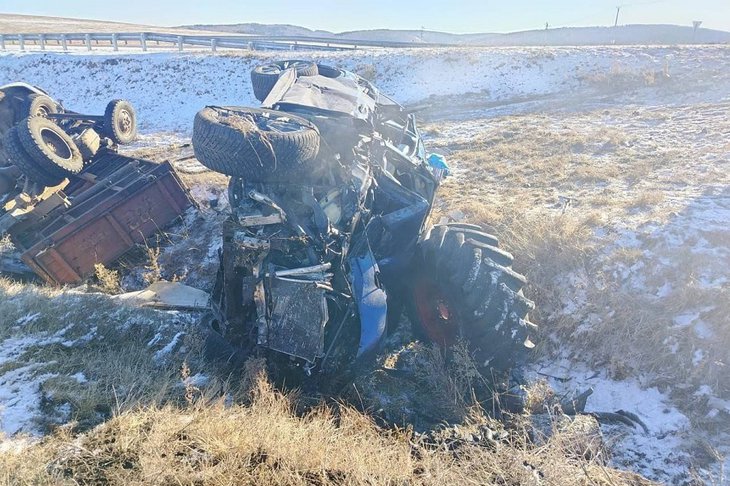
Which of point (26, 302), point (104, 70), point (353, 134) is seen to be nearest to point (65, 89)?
point (104, 70)

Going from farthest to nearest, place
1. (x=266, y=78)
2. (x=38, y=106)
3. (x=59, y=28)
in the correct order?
(x=59, y=28), (x=38, y=106), (x=266, y=78)

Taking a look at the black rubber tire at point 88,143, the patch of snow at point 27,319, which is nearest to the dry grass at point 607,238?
the patch of snow at point 27,319

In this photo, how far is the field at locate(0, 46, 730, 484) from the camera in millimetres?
2646

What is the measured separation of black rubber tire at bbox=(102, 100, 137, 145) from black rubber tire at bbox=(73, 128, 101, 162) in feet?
1.02

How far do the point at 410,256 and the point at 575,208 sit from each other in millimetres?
2972

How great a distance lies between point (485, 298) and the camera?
357cm

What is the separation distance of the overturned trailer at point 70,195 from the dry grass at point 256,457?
3.51 metres

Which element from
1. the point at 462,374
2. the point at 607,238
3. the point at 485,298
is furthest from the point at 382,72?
the point at 462,374

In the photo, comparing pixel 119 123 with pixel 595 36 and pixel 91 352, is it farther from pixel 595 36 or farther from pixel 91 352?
pixel 595 36

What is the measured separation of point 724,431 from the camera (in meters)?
3.14

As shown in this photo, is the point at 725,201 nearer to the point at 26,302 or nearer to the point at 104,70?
the point at 26,302

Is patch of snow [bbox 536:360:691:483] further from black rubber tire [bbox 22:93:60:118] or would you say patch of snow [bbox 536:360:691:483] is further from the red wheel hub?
black rubber tire [bbox 22:93:60:118]

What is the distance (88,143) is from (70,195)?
1.03 metres

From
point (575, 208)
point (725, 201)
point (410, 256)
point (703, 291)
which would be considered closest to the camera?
point (703, 291)
